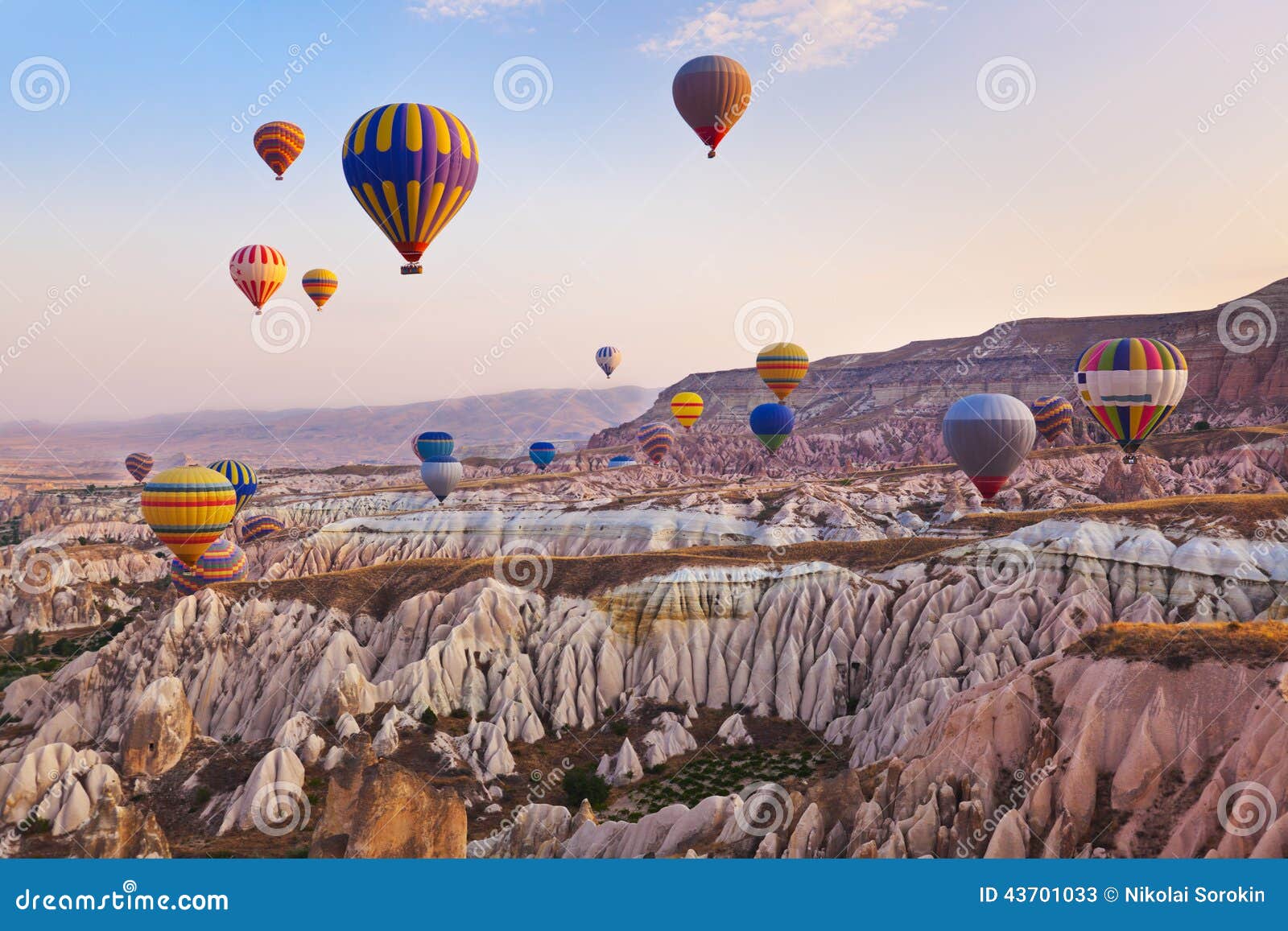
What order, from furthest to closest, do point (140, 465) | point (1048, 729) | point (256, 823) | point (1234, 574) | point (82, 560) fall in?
point (140, 465), point (82, 560), point (1234, 574), point (256, 823), point (1048, 729)

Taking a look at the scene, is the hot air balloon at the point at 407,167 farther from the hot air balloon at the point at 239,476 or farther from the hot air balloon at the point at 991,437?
the hot air balloon at the point at 239,476

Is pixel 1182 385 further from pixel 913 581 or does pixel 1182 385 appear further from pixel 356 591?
pixel 356 591

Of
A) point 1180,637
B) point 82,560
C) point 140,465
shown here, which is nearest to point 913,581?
point 1180,637

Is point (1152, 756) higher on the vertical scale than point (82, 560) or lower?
lower

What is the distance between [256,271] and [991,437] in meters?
55.1

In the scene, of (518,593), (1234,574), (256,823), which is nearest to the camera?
(256,823)

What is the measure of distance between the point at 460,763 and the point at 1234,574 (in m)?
33.1

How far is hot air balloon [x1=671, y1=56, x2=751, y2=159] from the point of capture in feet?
157

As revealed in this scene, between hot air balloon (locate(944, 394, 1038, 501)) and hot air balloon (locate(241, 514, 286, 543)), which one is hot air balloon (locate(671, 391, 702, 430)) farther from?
hot air balloon (locate(944, 394, 1038, 501))

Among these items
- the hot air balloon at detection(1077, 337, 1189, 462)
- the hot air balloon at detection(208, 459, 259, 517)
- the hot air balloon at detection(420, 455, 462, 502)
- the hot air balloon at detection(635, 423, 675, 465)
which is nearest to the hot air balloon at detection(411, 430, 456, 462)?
the hot air balloon at detection(420, 455, 462, 502)

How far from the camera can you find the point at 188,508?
151ft

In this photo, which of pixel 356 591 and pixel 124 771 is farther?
pixel 356 591

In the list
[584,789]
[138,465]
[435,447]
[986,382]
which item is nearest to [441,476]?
[435,447]

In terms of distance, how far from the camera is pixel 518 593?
46469mm
